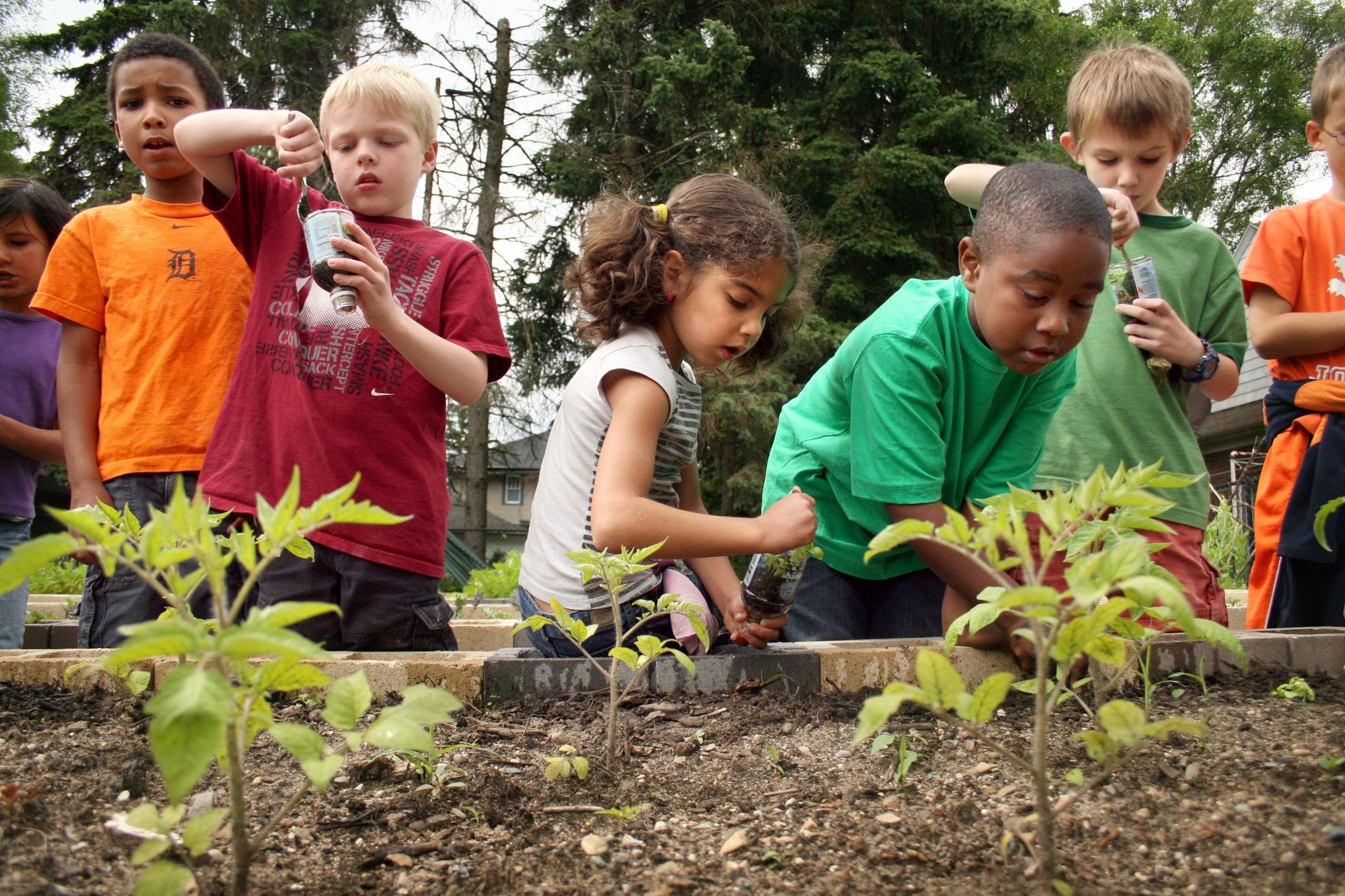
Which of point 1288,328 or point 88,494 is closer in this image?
point 88,494

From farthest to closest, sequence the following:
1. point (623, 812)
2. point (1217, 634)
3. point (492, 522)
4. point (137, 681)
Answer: point (492, 522)
point (137, 681)
point (623, 812)
point (1217, 634)

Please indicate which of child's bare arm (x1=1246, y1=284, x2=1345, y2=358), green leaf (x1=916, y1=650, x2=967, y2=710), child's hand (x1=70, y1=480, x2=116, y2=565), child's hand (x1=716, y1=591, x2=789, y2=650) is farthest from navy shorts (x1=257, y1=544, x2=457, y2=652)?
child's bare arm (x1=1246, y1=284, x2=1345, y2=358)

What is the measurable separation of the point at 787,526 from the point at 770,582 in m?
0.20

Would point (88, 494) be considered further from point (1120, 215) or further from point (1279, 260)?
point (1279, 260)

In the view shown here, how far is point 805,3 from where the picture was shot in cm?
1755

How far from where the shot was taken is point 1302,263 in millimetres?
3172

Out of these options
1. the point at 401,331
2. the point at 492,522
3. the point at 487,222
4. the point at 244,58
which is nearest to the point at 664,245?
the point at 401,331

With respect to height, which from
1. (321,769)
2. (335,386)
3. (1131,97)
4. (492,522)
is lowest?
(492,522)

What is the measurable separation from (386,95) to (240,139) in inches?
17.7

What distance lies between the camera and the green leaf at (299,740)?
94 centimetres

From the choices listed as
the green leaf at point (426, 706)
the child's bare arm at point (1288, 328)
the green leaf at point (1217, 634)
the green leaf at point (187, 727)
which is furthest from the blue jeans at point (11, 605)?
the child's bare arm at point (1288, 328)

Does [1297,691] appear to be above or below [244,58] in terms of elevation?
below

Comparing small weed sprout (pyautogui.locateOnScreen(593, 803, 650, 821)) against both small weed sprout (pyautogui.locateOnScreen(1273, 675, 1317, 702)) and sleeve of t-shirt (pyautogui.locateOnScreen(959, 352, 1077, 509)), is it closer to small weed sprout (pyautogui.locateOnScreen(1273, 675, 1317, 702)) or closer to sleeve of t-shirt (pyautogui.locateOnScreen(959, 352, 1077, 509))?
small weed sprout (pyautogui.locateOnScreen(1273, 675, 1317, 702))

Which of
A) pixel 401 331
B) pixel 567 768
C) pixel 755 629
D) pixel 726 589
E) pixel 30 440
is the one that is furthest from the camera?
pixel 30 440
